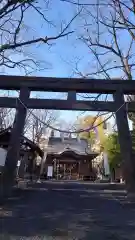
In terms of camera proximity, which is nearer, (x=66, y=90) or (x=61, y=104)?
(x=61, y=104)

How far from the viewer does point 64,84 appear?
9.96m

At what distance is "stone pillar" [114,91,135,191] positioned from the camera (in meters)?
8.88

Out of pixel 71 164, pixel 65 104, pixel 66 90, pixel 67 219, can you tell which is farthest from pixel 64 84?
pixel 71 164

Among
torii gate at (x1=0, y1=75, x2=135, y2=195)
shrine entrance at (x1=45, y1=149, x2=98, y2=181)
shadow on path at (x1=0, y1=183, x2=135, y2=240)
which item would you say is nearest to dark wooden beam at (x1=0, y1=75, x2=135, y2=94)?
torii gate at (x1=0, y1=75, x2=135, y2=195)

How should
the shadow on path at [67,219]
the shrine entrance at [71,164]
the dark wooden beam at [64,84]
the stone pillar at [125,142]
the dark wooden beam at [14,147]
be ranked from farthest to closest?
the shrine entrance at [71,164] → the dark wooden beam at [64,84] → the dark wooden beam at [14,147] → the stone pillar at [125,142] → the shadow on path at [67,219]

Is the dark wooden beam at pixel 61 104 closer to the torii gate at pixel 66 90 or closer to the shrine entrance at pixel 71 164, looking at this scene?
the torii gate at pixel 66 90

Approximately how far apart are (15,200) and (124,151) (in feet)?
12.6

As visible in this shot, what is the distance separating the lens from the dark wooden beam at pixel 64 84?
9.91m

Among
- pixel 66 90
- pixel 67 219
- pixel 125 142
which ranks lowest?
pixel 67 219

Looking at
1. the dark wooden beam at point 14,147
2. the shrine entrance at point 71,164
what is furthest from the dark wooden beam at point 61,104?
the shrine entrance at point 71,164

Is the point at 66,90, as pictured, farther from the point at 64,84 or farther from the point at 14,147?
the point at 14,147

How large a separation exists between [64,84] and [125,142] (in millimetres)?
2987

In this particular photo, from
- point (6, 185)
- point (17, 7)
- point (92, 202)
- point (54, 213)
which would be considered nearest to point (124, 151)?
point (92, 202)

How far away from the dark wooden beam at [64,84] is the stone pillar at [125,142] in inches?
14.1
